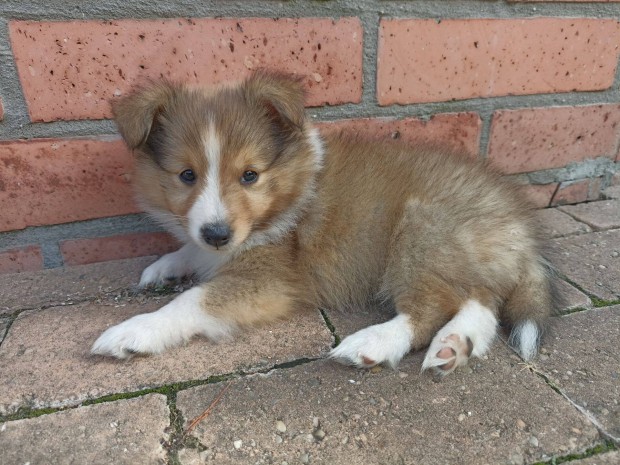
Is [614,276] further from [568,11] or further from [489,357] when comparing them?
[568,11]

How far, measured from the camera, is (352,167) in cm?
234

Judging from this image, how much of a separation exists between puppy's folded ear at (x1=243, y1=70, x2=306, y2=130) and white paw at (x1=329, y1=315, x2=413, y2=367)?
2.90ft

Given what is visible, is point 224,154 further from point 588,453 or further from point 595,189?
point 595,189

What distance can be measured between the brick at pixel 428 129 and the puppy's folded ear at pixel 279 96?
0.54 meters

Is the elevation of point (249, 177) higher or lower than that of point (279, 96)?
lower

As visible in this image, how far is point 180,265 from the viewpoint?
247 cm

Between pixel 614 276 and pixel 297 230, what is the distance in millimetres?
1496

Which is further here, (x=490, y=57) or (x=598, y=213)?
(x=598, y=213)

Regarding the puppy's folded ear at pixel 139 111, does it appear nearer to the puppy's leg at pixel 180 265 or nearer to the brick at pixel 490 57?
the puppy's leg at pixel 180 265

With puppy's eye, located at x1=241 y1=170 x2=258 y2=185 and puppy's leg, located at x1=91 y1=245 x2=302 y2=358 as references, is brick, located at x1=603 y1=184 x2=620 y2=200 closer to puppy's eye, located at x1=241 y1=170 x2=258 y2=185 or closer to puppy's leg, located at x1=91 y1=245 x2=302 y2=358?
puppy's leg, located at x1=91 y1=245 x2=302 y2=358

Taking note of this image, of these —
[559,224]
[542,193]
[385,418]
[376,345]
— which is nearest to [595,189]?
[542,193]

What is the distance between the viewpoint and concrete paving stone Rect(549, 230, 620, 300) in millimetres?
2273

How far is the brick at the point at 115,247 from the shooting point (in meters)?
2.54

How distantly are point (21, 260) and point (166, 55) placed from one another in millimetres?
1231
